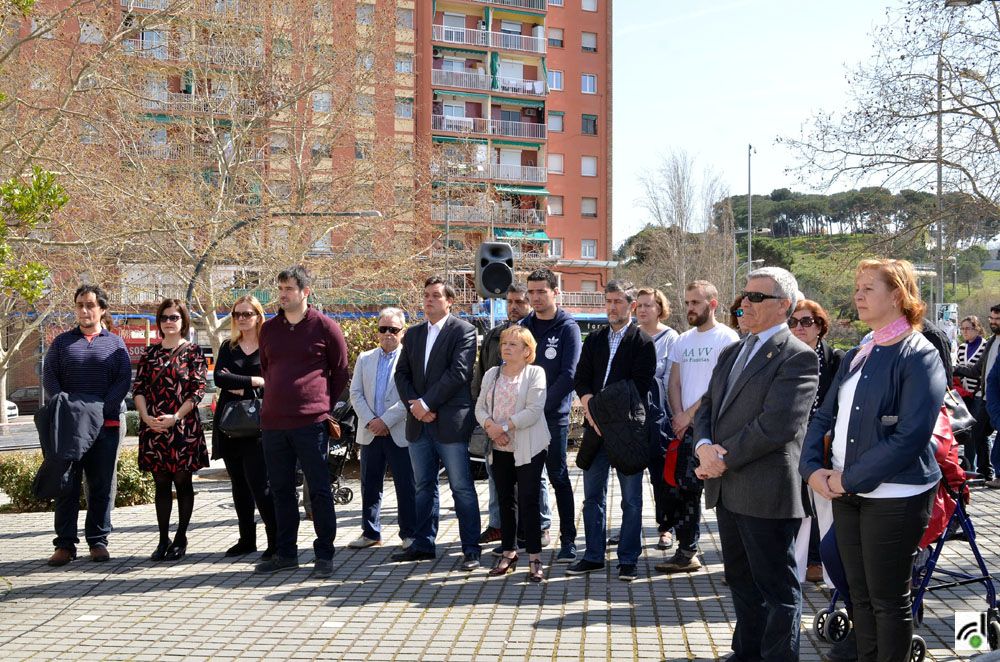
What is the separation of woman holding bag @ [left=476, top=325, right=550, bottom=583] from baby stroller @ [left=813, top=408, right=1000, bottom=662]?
227cm

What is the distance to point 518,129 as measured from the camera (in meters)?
62.6

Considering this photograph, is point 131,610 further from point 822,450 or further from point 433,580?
point 822,450

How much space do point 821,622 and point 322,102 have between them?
2129 cm

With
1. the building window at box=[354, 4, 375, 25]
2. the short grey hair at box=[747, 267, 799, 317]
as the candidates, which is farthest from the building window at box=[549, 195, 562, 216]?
the short grey hair at box=[747, 267, 799, 317]

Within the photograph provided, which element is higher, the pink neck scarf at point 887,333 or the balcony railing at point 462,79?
the balcony railing at point 462,79

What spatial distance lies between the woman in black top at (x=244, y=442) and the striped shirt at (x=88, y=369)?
0.78m

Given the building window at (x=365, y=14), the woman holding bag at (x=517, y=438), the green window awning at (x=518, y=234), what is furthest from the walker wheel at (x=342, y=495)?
the green window awning at (x=518, y=234)

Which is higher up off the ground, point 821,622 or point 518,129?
point 518,129

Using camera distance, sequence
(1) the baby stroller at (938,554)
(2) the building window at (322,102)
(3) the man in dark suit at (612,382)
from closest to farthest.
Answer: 1. (1) the baby stroller at (938,554)
2. (3) the man in dark suit at (612,382)
3. (2) the building window at (322,102)

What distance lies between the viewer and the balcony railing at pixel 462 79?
60438 millimetres

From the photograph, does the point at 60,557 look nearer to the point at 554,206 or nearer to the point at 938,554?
the point at 938,554

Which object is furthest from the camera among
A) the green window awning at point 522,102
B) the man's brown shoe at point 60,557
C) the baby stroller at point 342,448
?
the green window awning at point 522,102

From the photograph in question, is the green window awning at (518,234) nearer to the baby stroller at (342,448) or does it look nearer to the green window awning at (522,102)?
the green window awning at (522,102)

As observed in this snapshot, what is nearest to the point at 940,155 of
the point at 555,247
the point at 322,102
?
the point at 322,102
